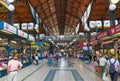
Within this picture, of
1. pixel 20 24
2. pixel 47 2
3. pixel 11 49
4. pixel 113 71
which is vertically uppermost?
pixel 47 2

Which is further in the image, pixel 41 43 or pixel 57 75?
pixel 41 43

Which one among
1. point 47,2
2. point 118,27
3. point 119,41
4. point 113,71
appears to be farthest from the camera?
point 47,2

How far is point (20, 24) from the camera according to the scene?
4216cm

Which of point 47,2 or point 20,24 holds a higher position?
point 47,2

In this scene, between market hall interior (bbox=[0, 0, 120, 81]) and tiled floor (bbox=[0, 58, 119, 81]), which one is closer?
tiled floor (bbox=[0, 58, 119, 81])

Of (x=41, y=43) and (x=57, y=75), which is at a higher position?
(x=41, y=43)

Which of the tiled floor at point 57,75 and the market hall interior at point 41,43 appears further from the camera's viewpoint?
the market hall interior at point 41,43

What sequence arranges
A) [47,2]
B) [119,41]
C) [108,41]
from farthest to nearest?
[47,2] → [108,41] → [119,41]

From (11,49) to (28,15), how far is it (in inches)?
810

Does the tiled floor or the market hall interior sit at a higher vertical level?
the market hall interior

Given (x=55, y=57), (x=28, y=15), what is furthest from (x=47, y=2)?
(x=55, y=57)

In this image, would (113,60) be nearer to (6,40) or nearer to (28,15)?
(6,40)

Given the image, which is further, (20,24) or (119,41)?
(20,24)

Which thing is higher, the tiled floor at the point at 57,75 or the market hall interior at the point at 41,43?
the market hall interior at the point at 41,43
